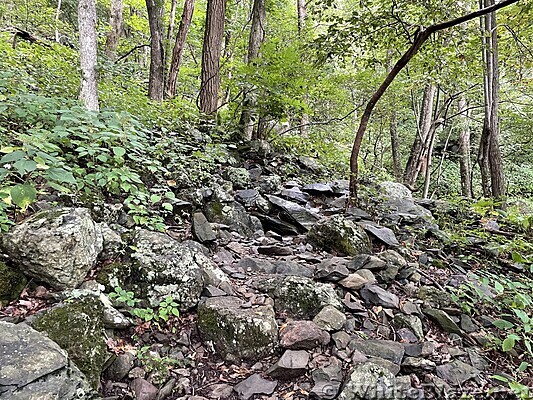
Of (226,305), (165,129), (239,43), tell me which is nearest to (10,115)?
(165,129)

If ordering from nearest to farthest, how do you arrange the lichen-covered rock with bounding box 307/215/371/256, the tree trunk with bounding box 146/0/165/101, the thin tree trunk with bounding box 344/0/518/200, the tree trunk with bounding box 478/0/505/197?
the lichen-covered rock with bounding box 307/215/371/256 < the thin tree trunk with bounding box 344/0/518/200 < the tree trunk with bounding box 478/0/505/197 < the tree trunk with bounding box 146/0/165/101

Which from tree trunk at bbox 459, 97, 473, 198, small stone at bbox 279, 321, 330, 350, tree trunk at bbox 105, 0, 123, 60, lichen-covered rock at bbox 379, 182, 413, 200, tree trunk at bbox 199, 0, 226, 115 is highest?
tree trunk at bbox 105, 0, 123, 60

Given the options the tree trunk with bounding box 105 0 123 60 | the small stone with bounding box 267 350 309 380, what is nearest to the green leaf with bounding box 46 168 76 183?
the small stone with bounding box 267 350 309 380

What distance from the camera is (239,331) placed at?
248 cm

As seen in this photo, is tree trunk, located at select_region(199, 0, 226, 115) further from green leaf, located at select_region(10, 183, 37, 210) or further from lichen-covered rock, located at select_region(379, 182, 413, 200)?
green leaf, located at select_region(10, 183, 37, 210)

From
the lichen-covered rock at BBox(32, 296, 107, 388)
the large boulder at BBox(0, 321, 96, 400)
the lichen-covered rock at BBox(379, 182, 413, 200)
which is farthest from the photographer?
the lichen-covered rock at BBox(379, 182, 413, 200)

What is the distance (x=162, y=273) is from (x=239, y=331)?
0.79 m

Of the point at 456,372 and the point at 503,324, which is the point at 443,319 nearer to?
the point at 503,324

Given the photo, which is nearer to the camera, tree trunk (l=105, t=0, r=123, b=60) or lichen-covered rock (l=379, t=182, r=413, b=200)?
lichen-covered rock (l=379, t=182, r=413, b=200)

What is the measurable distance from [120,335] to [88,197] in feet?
4.87

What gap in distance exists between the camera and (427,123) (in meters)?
9.41

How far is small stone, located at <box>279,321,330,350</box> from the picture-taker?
246cm

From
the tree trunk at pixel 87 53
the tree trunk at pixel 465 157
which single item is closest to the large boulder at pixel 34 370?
the tree trunk at pixel 87 53

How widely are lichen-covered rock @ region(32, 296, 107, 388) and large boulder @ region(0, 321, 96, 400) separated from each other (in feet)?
0.54
